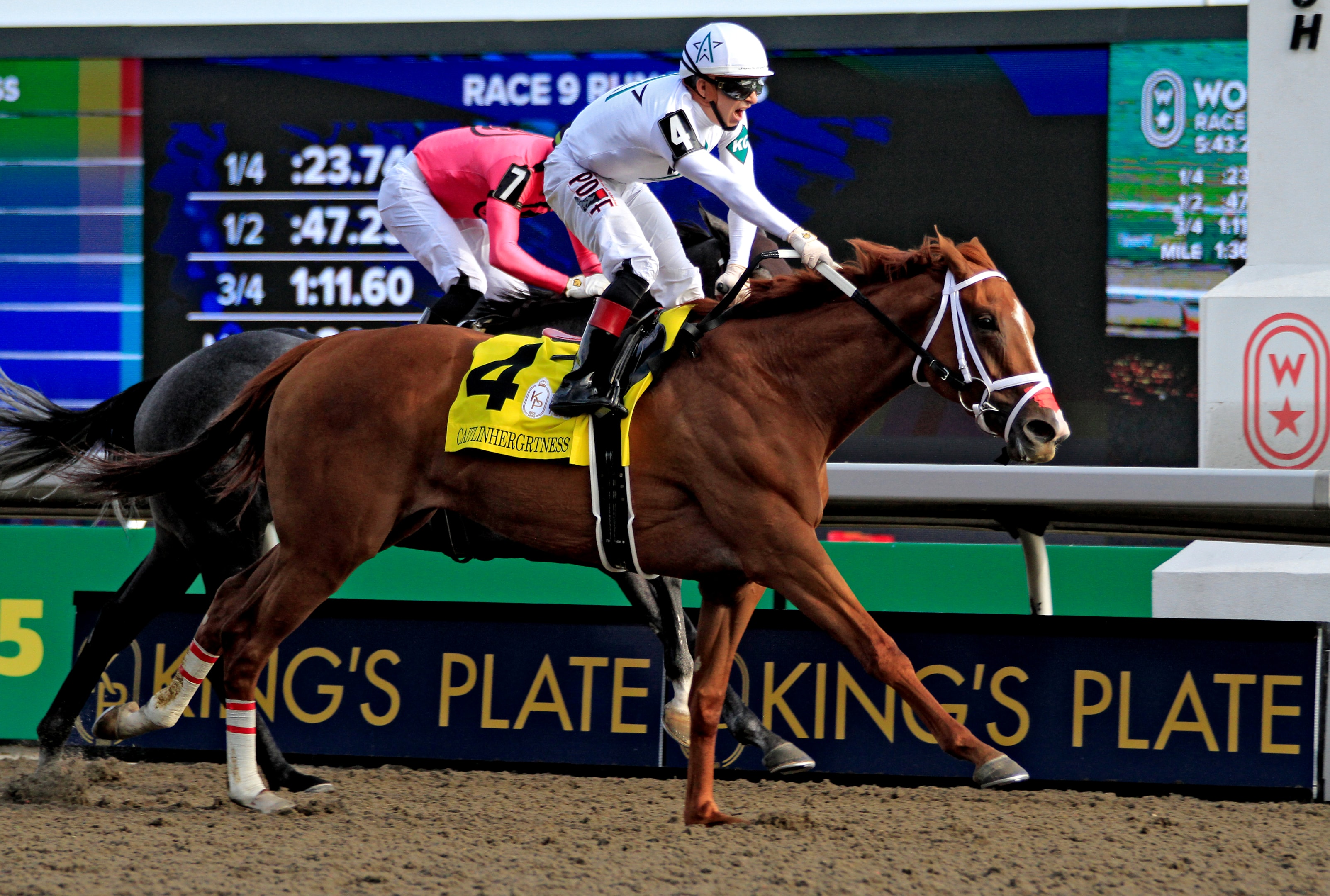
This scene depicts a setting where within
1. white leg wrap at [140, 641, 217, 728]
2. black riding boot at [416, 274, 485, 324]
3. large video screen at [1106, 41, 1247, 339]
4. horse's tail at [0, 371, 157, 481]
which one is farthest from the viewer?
large video screen at [1106, 41, 1247, 339]

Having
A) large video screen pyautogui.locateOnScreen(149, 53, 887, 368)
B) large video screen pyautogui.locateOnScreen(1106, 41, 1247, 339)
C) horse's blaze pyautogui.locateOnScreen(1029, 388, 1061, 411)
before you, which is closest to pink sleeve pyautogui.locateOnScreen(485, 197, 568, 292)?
horse's blaze pyautogui.locateOnScreen(1029, 388, 1061, 411)

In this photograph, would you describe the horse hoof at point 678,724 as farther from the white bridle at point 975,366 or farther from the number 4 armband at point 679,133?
the number 4 armband at point 679,133

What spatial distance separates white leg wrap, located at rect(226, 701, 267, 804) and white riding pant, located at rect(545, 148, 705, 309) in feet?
5.31

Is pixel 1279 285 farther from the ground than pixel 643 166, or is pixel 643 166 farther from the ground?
pixel 643 166

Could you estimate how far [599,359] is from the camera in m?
3.87

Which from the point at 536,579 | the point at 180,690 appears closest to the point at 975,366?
the point at 180,690

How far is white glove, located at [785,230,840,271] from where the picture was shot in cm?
373

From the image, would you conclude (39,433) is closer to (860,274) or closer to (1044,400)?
(860,274)

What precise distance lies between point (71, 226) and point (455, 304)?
4.19 metres

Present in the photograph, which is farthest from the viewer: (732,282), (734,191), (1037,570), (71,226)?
(71,226)

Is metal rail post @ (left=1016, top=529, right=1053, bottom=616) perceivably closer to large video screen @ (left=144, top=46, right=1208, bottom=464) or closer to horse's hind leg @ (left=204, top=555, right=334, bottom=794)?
large video screen @ (left=144, top=46, right=1208, bottom=464)

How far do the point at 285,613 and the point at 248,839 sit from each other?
626mm

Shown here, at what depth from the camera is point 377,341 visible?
4172mm

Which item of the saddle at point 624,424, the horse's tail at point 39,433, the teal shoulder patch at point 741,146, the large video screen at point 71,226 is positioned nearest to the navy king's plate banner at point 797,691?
the horse's tail at point 39,433
